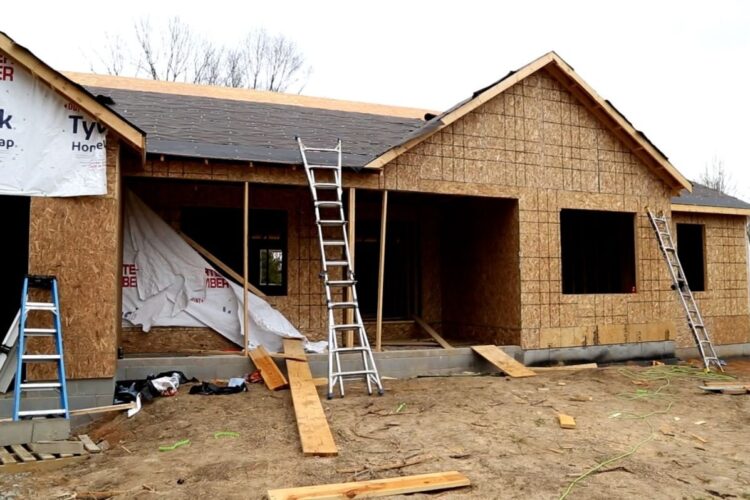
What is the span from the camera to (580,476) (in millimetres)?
4422

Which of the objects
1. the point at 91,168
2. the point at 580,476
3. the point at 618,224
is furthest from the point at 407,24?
the point at 580,476

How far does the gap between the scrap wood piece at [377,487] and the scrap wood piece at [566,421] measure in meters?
2.09

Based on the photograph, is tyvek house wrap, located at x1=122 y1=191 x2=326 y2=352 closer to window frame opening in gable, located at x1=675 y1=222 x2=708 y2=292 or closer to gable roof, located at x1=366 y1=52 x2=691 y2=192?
gable roof, located at x1=366 y1=52 x2=691 y2=192

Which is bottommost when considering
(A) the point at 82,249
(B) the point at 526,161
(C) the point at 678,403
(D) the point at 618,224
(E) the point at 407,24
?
(C) the point at 678,403

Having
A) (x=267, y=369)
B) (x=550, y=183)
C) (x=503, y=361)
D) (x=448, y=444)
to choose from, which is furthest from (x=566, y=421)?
(x=550, y=183)

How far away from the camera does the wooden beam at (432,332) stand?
9.56 metres

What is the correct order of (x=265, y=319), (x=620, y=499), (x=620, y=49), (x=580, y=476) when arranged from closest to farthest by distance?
(x=620, y=499) → (x=580, y=476) → (x=265, y=319) → (x=620, y=49)

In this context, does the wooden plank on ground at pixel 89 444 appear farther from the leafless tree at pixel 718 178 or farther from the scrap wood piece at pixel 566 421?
the leafless tree at pixel 718 178

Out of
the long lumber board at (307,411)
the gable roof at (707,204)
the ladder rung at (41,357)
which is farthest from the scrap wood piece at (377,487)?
the gable roof at (707,204)

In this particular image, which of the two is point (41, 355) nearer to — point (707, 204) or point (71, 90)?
point (71, 90)

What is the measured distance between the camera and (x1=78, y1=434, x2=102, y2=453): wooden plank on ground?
17.2 ft

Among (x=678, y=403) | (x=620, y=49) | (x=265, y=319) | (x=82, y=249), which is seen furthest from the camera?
(x=620, y=49)

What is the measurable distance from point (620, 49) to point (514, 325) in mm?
11282

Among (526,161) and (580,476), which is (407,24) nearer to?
(526,161)
